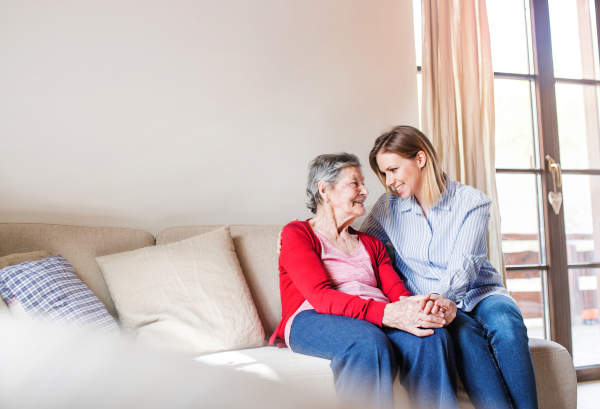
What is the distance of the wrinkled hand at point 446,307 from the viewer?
144 centimetres

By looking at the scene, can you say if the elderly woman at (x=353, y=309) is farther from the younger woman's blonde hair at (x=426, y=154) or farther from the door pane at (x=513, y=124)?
the door pane at (x=513, y=124)

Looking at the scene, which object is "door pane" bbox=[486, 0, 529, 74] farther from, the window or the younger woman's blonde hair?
the younger woman's blonde hair

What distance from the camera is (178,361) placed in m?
0.14

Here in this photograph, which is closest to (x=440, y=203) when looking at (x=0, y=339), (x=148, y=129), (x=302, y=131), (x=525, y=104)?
(x=302, y=131)

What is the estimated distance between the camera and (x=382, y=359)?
130 cm

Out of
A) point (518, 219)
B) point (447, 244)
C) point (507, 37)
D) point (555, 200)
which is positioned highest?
point (507, 37)

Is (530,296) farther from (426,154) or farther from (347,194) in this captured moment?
(347,194)

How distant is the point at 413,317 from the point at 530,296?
5.71ft

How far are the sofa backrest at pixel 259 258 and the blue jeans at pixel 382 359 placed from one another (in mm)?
417

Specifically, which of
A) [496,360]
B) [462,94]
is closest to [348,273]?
[496,360]

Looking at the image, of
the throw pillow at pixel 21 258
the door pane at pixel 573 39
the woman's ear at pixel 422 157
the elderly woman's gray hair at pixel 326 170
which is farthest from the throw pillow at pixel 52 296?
the door pane at pixel 573 39

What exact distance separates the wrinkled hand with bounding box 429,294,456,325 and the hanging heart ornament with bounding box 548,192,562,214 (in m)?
1.68

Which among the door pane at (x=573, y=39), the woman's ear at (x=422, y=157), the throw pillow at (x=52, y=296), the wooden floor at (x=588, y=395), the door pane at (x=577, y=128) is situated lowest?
the wooden floor at (x=588, y=395)

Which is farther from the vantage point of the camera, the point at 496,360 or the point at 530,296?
the point at 530,296
